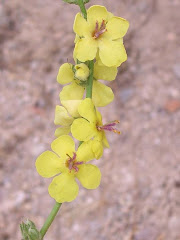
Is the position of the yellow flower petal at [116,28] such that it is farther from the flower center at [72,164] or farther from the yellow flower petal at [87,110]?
the flower center at [72,164]

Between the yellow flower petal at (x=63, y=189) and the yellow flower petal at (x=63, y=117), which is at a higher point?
the yellow flower petal at (x=63, y=117)

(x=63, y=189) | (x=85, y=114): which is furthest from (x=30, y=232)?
(x=85, y=114)

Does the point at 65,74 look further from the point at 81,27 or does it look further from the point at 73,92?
the point at 81,27

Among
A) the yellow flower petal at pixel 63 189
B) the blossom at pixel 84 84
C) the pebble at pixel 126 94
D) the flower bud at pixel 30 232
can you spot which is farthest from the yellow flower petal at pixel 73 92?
the pebble at pixel 126 94

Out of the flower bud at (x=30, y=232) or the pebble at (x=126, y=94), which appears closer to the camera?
the flower bud at (x=30, y=232)

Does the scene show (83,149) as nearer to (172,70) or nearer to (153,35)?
(172,70)

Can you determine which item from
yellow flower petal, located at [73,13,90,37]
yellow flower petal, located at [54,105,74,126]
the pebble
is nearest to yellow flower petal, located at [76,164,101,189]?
yellow flower petal, located at [54,105,74,126]

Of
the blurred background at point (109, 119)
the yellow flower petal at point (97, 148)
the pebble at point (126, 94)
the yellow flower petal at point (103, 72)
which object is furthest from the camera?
the pebble at point (126, 94)
